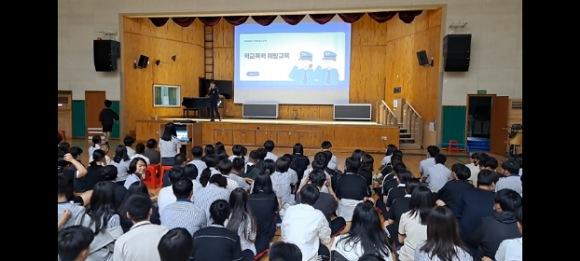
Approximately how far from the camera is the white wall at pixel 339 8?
10.5 metres

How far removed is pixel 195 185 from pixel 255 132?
23.6ft

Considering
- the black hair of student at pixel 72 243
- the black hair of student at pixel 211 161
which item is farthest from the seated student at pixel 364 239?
the black hair of student at pixel 211 161

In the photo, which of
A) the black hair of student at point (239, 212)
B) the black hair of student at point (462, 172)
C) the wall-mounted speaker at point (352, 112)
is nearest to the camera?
the black hair of student at point (239, 212)

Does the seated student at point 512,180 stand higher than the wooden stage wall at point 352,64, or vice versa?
the wooden stage wall at point 352,64

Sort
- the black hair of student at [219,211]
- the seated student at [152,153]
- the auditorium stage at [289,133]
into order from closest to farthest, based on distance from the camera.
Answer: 1. the black hair of student at [219,211]
2. the seated student at [152,153]
3. the auditorium stage at [289,133]

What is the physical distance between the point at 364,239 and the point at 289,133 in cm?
871

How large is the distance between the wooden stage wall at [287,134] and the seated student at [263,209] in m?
6.75

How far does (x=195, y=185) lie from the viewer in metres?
4.32

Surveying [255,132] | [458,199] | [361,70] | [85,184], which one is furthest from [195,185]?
[361,70]

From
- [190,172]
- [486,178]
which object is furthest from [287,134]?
[486,178]

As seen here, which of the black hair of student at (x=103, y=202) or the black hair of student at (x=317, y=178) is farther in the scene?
the black hair of student at (x=317, y=178)

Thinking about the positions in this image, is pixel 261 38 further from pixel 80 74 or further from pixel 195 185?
pixel 195 185

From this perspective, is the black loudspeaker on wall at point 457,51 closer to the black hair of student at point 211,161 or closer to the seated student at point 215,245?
the black hair of student at point 211,161

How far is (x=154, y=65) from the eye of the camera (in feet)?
44.8
